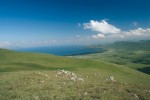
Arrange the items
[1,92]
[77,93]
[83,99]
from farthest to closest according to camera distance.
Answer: [1,92]
[77,93]
[83,99]

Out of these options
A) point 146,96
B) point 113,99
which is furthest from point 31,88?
point 146,96

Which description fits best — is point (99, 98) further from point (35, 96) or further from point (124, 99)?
point (35, 96)

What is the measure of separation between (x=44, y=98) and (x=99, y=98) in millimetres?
5169

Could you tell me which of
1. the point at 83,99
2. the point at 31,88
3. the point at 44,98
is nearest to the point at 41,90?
the point at 31,88

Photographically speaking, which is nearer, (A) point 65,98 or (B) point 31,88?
(A) point 65,98

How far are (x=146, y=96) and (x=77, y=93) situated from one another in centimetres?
724

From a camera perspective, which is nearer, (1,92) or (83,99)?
(83,99)

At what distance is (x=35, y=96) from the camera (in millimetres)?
20516

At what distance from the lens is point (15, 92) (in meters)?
22.3

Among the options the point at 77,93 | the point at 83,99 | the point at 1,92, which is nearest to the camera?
the point at 83,99

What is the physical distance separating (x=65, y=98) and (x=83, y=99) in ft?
5.61

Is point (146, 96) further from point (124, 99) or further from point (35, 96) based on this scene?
point (35, 96)

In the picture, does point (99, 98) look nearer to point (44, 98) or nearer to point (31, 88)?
point (44, 98)

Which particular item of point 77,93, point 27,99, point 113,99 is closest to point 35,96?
point 27,99
